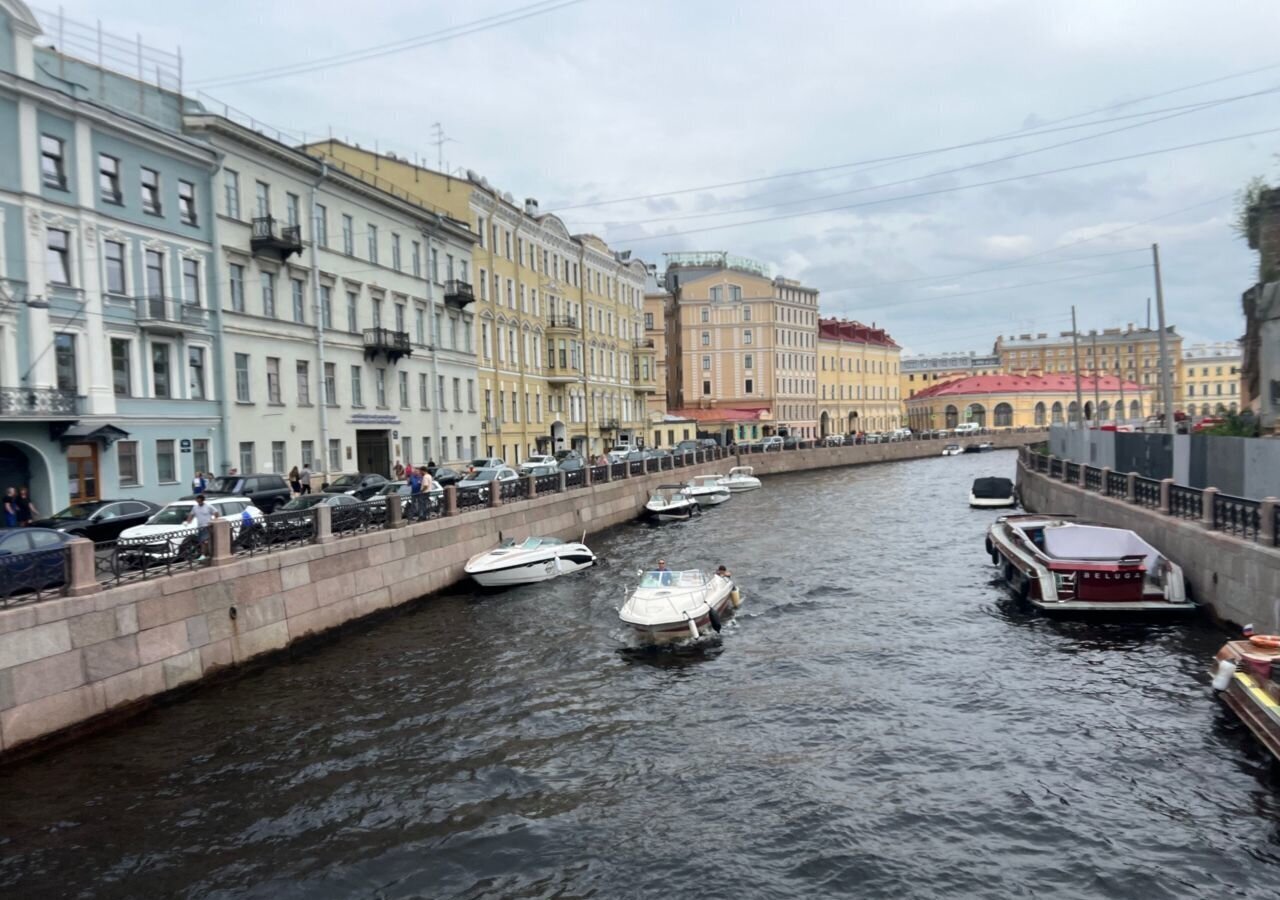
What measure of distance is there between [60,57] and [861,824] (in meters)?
30.3

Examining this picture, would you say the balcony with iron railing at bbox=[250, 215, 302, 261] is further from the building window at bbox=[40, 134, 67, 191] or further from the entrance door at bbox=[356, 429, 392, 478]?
the entrance door at bbox=[356, 429, 392, 478]

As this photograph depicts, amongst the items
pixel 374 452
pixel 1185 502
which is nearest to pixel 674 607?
pixel 1185 502

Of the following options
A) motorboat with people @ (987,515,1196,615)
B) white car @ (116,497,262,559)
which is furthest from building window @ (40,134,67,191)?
motorboat with people @ (987,515,1196,615)

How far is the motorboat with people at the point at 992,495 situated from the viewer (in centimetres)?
4350

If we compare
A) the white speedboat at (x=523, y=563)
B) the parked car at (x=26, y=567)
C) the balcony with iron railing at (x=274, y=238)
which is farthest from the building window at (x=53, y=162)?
the white speedboat at (x=523, y=563)

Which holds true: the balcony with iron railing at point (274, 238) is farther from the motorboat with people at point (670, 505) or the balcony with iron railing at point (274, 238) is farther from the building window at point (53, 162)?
the motorboat with people at point (670, 505)

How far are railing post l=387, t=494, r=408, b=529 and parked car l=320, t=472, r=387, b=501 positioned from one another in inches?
238

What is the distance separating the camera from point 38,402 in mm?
22812

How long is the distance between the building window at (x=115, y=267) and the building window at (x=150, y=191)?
165 centimetres

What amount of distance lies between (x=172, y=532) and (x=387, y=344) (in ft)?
75.9

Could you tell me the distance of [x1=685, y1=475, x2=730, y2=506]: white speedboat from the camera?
47.5m

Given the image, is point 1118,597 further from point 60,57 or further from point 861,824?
point 60,57

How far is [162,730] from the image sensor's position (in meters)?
13.1

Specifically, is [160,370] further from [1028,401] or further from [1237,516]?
[1028,401]
